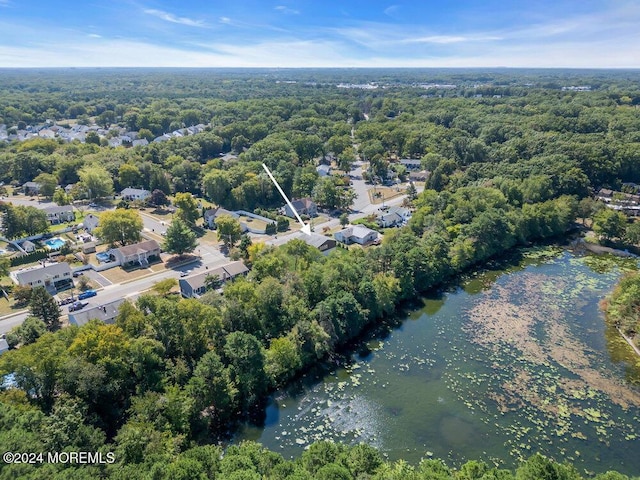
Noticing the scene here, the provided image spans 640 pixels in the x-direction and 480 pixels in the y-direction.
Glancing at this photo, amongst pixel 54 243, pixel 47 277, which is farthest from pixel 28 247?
pixel 47 277

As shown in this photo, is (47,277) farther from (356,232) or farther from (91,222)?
(356,232)

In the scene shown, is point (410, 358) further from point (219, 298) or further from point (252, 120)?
point (252, 120)

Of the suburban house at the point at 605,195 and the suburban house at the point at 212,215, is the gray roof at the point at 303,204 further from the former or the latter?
the suburban house at the point at 605,195

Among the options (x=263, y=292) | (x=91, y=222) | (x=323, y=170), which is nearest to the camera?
(x=263, y=292)

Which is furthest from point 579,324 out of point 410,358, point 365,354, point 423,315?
point 365,354

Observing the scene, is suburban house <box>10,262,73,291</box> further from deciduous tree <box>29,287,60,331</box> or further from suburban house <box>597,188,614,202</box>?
suburban house <box>597,188,614,202</box>
